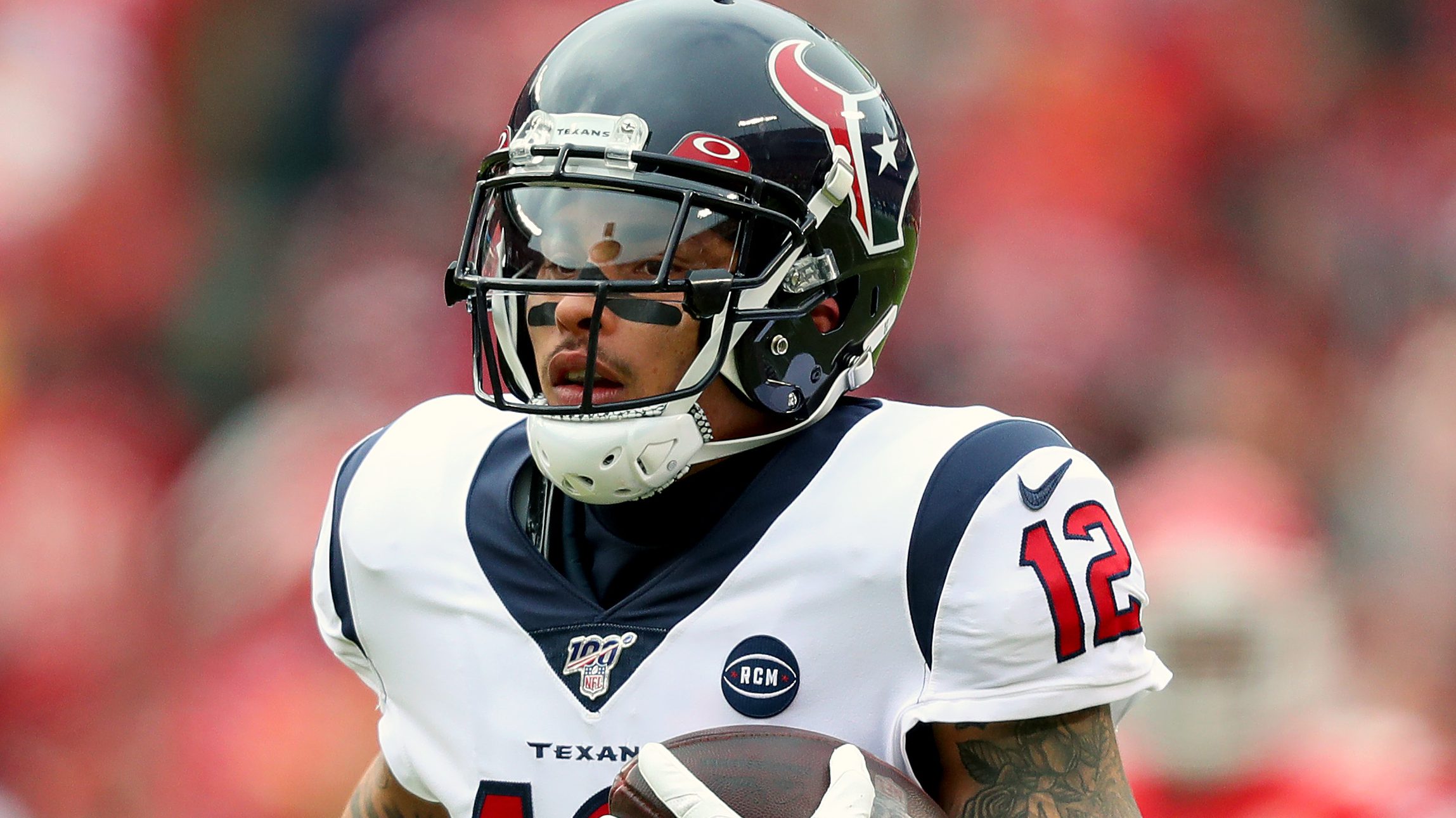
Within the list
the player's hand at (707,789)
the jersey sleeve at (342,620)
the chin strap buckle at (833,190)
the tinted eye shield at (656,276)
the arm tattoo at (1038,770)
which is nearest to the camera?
the player's hand at (707,789)

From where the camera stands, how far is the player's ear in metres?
1.69

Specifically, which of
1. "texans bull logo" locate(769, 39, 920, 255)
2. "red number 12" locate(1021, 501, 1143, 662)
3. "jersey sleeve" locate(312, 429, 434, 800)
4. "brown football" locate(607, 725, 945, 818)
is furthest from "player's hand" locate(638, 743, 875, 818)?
"texans bull logo" locate(769, 39, 920, 255)

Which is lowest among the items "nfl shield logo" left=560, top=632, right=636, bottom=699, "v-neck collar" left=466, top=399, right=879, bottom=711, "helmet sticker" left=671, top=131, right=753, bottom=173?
"nfl shield logo" left=560, top=632, right=636, bottom=699

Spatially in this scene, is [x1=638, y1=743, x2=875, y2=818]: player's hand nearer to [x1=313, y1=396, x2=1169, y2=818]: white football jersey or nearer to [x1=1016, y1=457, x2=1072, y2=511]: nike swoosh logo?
[x1=313, y1=396, x2=1169, y2=818]: white football jersey

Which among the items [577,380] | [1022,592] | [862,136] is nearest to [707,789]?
[1022,592]

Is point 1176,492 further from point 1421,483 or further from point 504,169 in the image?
point 504,169

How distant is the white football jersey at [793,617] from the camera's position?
1.47 metres

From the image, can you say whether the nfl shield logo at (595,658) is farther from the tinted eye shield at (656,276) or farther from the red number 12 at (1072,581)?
the red number 12 at (1072,581)

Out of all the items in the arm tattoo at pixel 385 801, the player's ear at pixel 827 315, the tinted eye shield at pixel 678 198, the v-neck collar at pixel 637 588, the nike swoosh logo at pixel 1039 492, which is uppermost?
the tinted eye shield at pixel 678 198

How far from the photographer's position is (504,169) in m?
1.68

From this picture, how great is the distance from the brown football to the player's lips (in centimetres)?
37

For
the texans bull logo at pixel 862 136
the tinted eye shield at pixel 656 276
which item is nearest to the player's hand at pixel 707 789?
the tinted eye shield at pixel 656 276

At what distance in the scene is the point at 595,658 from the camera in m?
1.58

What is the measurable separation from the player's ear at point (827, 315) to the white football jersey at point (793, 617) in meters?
0.10
